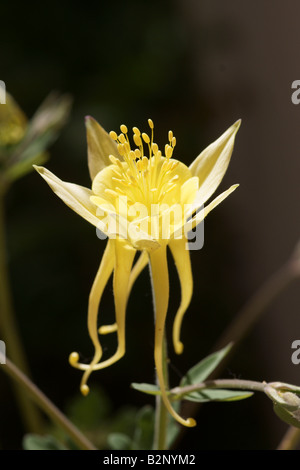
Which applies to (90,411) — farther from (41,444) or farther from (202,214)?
(202,214)

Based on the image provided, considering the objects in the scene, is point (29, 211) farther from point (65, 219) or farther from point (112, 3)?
point (112, 3)

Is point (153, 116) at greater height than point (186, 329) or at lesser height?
greater

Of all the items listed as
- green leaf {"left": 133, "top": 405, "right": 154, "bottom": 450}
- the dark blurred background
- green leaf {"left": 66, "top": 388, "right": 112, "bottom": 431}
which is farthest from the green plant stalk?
the dark blurred background

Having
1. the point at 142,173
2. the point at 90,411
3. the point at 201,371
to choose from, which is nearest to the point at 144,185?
the point at 142,173

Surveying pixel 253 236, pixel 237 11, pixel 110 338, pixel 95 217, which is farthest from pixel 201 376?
pixel 237 11

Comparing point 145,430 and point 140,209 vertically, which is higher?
point 140,209

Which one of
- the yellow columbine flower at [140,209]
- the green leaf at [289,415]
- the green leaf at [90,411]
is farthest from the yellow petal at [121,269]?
→ the green leaf at [90,411]

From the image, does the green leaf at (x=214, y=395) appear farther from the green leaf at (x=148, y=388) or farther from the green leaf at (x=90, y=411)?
the green leaf at (x=90, y=411)
